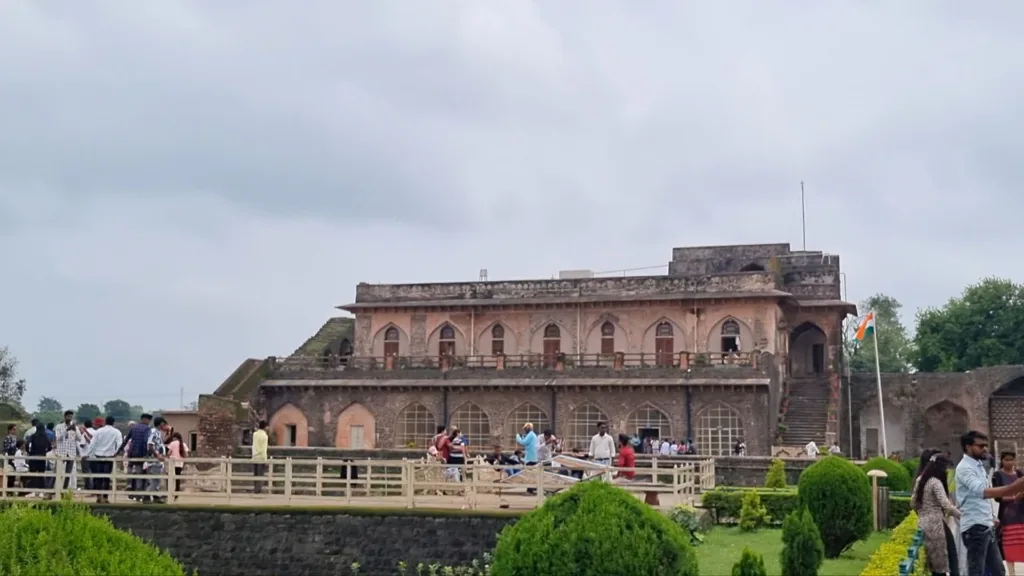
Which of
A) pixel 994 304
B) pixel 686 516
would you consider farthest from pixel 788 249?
pixel 686 516

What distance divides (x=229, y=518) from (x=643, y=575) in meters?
10.6

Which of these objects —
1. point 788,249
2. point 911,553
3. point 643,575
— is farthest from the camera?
point 788,249

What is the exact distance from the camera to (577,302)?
124 feet

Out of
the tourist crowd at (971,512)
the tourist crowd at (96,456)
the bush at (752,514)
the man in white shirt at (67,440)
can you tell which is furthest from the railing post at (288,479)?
the tourist crowd at (971,512)

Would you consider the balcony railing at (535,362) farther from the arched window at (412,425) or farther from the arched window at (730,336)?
the arched window at (730,336)

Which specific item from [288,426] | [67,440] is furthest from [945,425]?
[67,440]

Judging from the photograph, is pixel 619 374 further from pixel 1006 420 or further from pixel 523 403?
pixel 1006 420

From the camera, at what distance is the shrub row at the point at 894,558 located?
1102 cm

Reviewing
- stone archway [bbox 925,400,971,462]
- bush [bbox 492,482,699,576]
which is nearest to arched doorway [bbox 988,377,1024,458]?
stone archway [bbox 925,400,971,462]

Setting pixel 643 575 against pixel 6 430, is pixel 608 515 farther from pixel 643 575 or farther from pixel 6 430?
pixel 6 430

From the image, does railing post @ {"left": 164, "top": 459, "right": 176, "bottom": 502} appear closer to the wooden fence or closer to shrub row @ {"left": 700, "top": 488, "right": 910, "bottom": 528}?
the wooden fence

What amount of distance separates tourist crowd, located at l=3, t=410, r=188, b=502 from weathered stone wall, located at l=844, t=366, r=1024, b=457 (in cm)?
2497

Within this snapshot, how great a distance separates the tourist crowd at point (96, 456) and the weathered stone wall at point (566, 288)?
19.3 meters

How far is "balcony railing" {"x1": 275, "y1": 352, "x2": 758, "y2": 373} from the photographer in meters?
34.0
